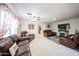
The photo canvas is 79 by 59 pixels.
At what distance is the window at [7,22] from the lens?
81.8 inches

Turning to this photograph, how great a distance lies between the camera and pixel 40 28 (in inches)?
88.7

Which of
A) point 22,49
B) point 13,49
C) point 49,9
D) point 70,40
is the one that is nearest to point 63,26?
point 70,40

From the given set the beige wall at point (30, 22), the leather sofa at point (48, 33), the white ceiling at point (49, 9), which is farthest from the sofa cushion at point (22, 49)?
the white ceiling at point (49, 9)

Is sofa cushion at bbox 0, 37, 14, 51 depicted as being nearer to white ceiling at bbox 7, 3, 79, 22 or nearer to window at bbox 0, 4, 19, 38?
window at bbox 0, 4, 19, 38

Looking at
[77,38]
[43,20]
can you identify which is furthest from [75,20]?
[43,20]

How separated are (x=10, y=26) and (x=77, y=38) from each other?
1347 millimetres

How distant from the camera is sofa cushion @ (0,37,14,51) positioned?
1.87m

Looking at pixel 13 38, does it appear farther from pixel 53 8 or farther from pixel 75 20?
pixel 75 20

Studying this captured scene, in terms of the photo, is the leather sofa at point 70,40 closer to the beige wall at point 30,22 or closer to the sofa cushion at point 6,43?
the beige wall at point 30,22

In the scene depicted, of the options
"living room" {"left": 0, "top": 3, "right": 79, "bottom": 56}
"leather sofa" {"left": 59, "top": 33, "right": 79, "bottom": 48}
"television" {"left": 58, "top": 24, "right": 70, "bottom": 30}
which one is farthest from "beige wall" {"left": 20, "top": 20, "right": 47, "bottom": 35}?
"leather sofa" {"left": 59, "top": 33, "right": 79, "bottom": 48}

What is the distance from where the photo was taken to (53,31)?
2.25m

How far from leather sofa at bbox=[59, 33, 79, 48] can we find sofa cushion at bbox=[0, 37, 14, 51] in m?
1.01

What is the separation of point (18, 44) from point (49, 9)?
0.96 meters

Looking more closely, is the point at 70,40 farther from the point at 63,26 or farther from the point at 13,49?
the point at 13,49
